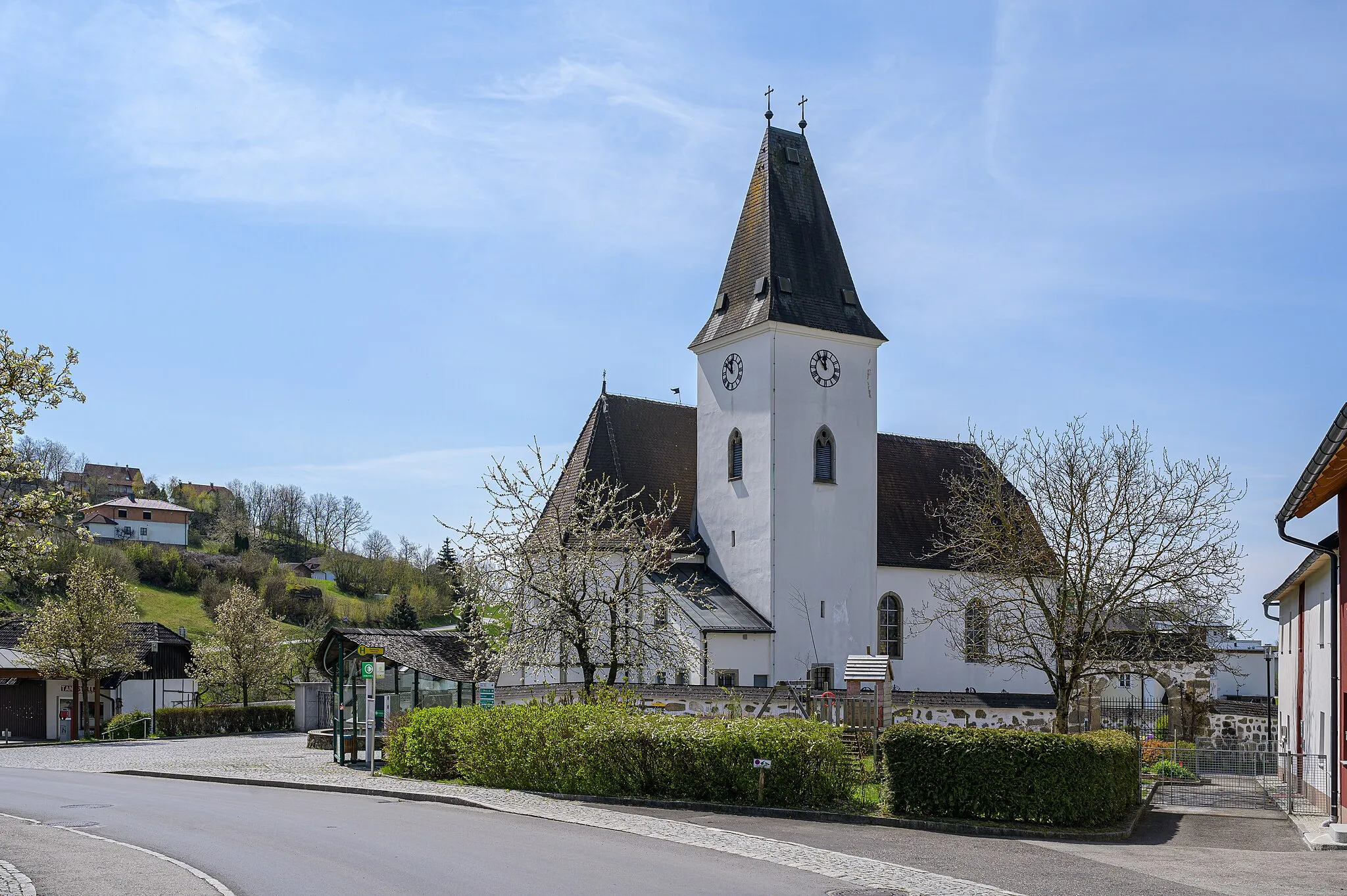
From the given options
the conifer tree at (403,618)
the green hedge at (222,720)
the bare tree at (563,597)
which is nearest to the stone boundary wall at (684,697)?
the bare tree at (563,597)

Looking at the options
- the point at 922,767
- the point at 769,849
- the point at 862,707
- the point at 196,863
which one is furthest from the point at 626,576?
the point at 196,863

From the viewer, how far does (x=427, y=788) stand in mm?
21562

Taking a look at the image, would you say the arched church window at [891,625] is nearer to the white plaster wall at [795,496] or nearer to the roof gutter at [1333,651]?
the white plaster wall at [795,496]

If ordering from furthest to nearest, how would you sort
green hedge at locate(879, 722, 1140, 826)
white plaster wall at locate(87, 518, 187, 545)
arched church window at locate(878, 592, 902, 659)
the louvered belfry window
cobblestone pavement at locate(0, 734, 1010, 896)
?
1. white plaster wall at locate(87, 518, 187, 545)
2. arched church window at locate(878, 592, 902, 659)
3. the louvered belfry window
4. green hedge at locate(879, 722, 1140, 826)
5. cobblestone pavement at locate(0, 734, 1010, 896)

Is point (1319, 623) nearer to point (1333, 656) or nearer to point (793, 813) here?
point (1333, 656)

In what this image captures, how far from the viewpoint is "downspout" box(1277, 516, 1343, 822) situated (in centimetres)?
1764

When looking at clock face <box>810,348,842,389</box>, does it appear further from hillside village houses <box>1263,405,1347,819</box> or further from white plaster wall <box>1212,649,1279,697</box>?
white plaster wall <box>1212,649,1279,697</box>

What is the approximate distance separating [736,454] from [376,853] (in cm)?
2793

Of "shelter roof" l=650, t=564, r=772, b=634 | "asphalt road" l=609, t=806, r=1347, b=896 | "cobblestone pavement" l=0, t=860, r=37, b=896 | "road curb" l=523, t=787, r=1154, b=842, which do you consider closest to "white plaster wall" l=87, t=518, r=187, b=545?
"shelter roof" l=650, t=564, r=772, b=634

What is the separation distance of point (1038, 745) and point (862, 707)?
21.6ft

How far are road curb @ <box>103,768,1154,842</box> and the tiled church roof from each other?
17.8 m

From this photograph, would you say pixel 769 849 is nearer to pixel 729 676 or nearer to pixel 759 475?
pixel 729 676

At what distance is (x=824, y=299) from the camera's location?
4138 cm

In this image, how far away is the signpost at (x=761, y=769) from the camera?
18250 mm
